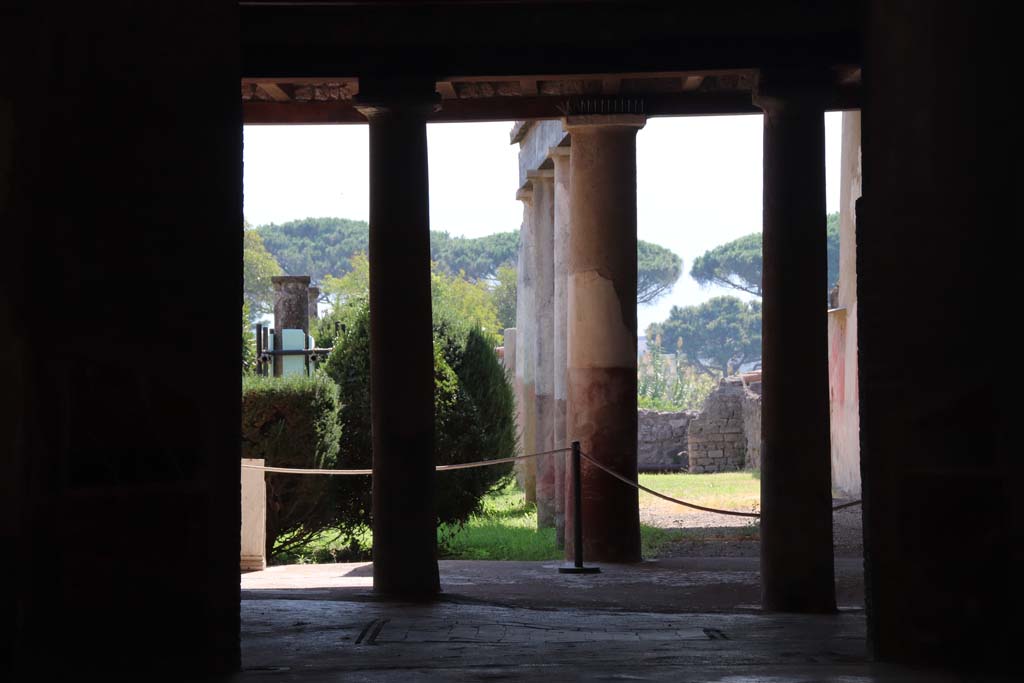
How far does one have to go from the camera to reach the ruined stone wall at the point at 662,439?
26031 millimetres

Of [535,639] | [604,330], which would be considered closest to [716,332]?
→ [604,330]

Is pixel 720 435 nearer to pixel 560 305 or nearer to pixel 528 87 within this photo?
pixel 560 305

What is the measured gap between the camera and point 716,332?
7969 centimetres

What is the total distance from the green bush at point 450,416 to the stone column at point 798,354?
5.92m

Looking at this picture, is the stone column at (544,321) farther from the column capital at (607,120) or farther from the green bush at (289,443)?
the column capital at (607,120)

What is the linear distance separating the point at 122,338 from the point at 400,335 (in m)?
4.22

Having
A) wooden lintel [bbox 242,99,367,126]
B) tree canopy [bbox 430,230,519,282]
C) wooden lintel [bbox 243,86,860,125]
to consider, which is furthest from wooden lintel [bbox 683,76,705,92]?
tree canopy [bbox 430,230,519,282]

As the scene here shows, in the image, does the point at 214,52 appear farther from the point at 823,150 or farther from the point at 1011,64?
the point at 823,150

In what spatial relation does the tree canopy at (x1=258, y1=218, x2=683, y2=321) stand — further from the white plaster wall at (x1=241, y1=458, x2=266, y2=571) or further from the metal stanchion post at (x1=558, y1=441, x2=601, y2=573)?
the metal stanchion post at (x1=558, y1=441, x2=601, y2=573)

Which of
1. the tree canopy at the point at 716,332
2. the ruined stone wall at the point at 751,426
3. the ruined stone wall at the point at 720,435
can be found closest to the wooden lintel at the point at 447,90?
the ruined stone wall at the point at 751,426

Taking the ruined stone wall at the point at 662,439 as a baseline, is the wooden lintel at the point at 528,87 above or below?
above

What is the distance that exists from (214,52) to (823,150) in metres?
5.11

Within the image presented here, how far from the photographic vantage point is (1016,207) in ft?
13.0

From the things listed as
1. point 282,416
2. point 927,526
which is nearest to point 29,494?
point 927,526
